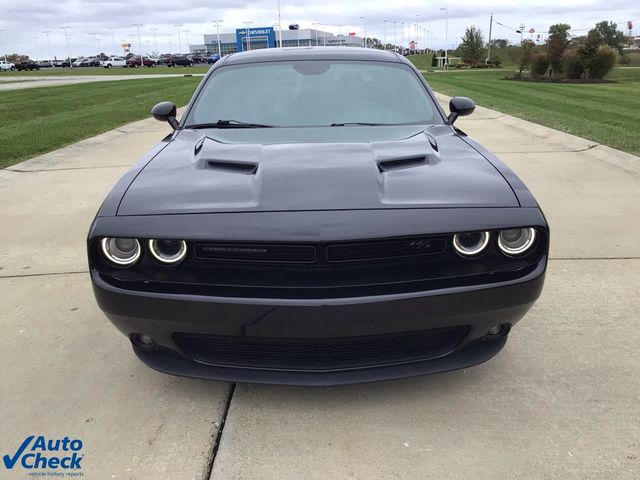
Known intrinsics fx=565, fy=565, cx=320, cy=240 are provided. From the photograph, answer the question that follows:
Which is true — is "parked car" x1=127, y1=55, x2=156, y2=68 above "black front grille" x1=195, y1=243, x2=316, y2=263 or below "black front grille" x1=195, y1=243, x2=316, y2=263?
below

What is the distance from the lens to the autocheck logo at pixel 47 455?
2.16 metres

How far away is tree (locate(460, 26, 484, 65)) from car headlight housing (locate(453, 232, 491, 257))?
60.1 meters

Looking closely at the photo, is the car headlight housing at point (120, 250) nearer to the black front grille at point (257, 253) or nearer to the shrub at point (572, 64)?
the black front grille at point (257, 253)

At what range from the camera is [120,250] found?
224 cm

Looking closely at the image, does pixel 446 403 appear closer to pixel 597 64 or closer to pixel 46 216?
pixel 46 216

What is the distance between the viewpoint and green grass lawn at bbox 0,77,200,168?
30.7 feet

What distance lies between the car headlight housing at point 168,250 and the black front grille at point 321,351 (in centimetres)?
30

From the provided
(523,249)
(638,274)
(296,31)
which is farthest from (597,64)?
(296,31)

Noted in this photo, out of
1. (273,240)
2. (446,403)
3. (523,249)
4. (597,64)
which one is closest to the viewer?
(273,240)

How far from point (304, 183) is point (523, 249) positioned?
3.01 feet

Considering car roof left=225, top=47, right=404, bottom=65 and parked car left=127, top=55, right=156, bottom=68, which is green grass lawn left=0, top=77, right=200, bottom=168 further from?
parked car left=127, top=55, right=156, bottom=68

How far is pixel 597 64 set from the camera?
27.1m

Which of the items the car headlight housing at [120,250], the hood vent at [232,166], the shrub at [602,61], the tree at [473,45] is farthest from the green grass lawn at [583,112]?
the tree at [473,45]

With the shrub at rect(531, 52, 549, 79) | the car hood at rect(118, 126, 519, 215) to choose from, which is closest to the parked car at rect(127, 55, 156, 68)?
the shrub at rect(531, 52, 549, 79)
